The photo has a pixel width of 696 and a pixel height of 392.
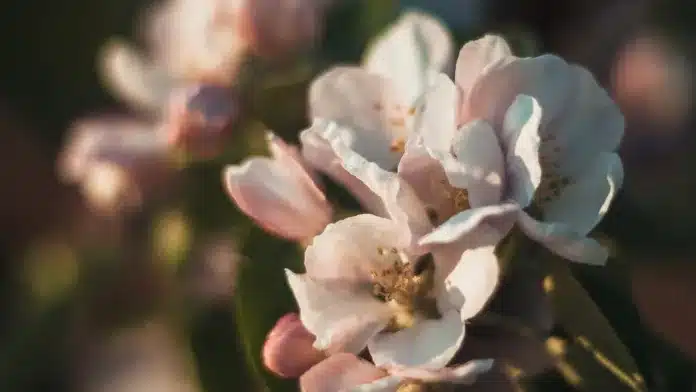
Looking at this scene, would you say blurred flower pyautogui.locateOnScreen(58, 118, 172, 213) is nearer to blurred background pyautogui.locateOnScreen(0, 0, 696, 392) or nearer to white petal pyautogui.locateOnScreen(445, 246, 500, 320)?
blurred background pyautogui.locateOnScreen(0, 0, 696, 392)

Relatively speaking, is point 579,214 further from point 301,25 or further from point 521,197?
point 301,25

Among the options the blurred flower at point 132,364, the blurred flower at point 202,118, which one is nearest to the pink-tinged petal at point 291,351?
the blurred flower at point 202,118

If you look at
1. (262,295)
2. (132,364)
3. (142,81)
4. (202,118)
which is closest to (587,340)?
(262,295)

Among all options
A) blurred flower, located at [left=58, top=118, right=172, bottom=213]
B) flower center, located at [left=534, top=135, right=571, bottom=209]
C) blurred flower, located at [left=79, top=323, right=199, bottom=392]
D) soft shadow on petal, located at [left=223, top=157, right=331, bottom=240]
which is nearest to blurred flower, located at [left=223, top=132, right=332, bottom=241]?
soft shadow on petal, located at [left=223, top=157, right=331, bottom=240]

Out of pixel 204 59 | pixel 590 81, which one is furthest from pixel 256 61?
pixel 590 81

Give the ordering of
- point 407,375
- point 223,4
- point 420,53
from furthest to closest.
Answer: point 223,4
point 420,53
point 407,375

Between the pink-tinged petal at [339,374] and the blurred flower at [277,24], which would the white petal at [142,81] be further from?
the pink-tinged petal at [339,374]
